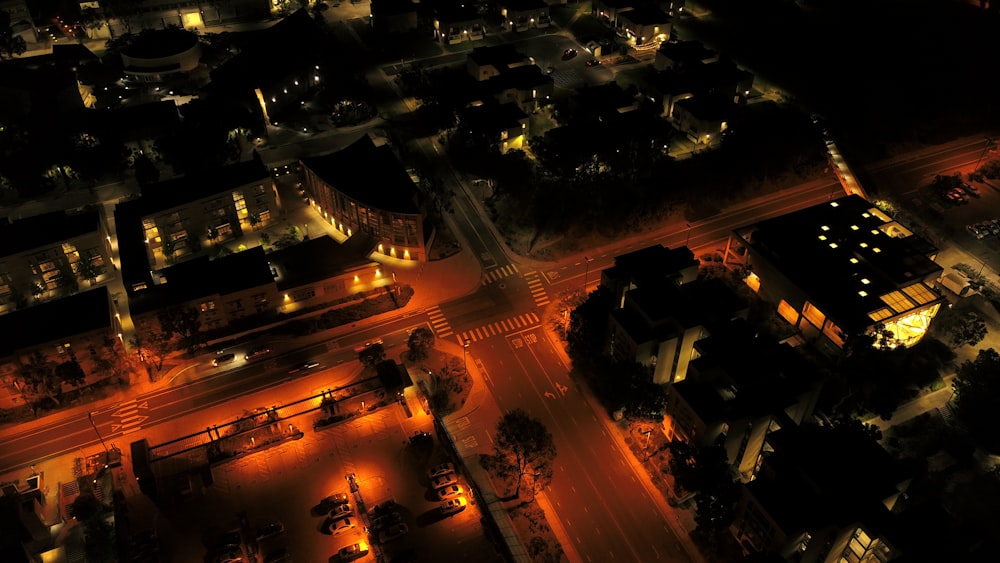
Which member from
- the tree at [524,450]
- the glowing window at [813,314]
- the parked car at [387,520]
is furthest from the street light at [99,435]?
the glowing window at [813,314]

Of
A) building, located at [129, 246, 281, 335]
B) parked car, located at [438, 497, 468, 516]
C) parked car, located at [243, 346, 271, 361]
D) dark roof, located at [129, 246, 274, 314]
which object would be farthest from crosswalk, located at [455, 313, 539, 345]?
dark roof, located at [129, 246, 274, 314]

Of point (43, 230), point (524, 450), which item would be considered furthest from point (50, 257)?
point (524, 450)

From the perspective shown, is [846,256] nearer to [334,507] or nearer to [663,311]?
[663,311]

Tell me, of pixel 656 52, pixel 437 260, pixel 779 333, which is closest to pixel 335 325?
pixel 437 260

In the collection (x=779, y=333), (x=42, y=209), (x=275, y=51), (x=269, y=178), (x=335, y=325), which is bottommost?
(x=779, y=333)

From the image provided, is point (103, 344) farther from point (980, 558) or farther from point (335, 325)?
point (980, 558)
